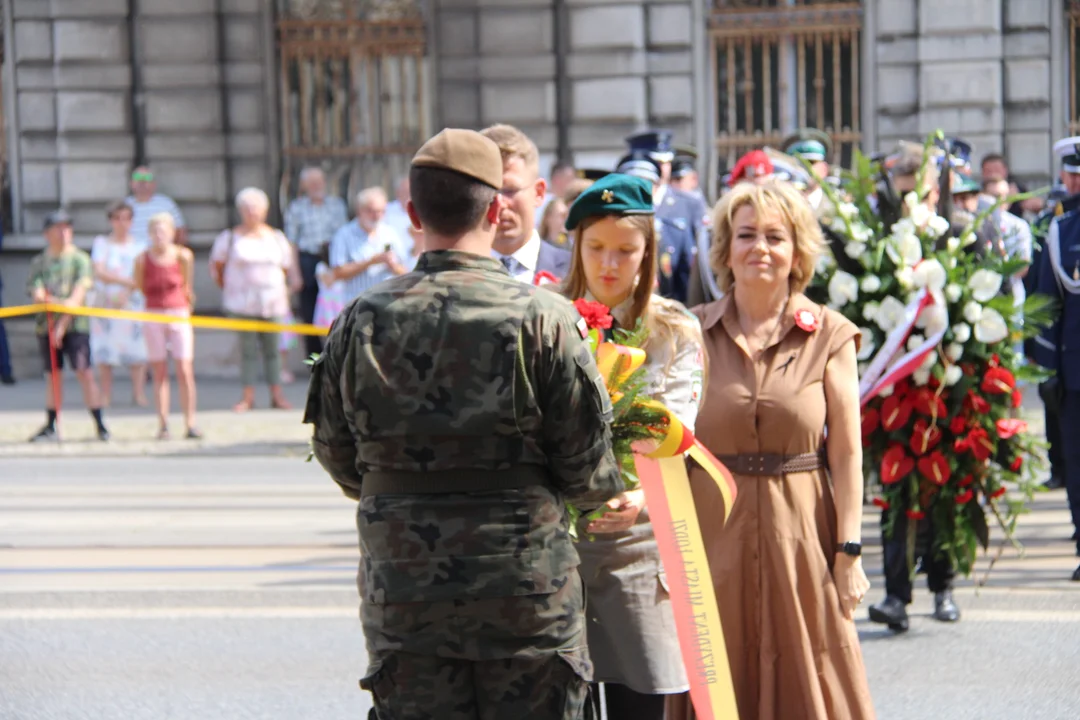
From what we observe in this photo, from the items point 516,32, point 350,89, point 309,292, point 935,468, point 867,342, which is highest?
point 516,32

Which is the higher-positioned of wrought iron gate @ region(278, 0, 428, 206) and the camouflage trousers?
wrought iron gate @ region(278, 0, 428, 206)

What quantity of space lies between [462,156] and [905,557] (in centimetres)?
399

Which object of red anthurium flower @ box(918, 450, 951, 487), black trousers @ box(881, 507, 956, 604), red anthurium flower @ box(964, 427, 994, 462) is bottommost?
black trousers @ box(881, 507, 956, 604)

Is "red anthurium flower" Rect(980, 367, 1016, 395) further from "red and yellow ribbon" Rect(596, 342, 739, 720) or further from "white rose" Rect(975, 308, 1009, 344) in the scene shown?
"red and yellow ribbon" Rect(596, 342, 739, 720)

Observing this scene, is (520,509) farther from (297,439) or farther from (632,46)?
(632,46)

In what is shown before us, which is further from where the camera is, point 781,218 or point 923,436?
point 923,436

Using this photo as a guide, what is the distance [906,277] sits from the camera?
6707mm

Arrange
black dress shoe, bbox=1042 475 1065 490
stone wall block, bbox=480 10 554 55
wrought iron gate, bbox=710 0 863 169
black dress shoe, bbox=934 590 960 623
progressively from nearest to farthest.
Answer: black dress shoe, bbox=934 590 960 623, black dress shoe, bbox=1042 475 1065 490, wrought iron gate, bbox=710 0 863 169, stone wall block, bbox=480 10 554 55

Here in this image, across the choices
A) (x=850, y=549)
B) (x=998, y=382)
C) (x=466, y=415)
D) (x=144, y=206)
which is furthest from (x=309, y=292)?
(x=466, y=415)

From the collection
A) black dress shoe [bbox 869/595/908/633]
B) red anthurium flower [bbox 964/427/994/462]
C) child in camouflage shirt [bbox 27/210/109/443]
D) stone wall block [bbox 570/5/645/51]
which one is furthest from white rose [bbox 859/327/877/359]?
stone wall block [bbox 570/5/645/51]

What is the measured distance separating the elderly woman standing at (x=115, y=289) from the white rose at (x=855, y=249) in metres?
9.23

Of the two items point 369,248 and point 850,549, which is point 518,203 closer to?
point 850,549

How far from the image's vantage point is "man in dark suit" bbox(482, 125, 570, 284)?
4.89 m

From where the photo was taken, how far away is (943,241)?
689 cm
